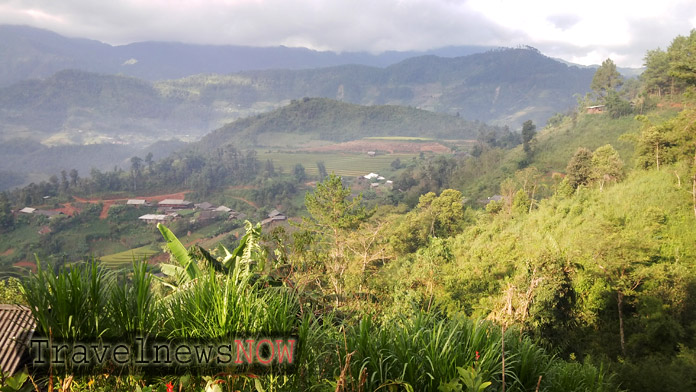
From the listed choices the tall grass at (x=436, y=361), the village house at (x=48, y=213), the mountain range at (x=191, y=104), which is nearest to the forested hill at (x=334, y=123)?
the mountain range at (x=191, y=104)

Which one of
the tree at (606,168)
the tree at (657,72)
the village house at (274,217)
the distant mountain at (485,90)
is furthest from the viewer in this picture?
the distant mountain at (485,90)

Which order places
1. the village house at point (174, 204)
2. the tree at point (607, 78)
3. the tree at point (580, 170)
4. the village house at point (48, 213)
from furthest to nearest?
the village house at point (174, 204) < the village house at point (48, 213) < the tree at point (607, 78) < the tree at point (580, 170)

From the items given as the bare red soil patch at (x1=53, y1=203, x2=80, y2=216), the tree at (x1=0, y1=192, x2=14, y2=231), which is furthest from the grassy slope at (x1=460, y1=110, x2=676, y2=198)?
the tree at (x1=0, y1=192, x2=14, y2=231)

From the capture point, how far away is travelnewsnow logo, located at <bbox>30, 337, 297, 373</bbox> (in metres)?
1.68

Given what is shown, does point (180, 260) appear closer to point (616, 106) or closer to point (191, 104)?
point (616, 106)

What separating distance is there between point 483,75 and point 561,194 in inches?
7910

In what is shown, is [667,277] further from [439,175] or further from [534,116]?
[534,116]

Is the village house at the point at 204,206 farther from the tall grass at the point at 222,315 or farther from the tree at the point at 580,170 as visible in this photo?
the tall grass at the point at 222,315

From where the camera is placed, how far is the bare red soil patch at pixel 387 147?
80.9 m

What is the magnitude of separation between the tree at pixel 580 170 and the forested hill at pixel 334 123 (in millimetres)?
86438

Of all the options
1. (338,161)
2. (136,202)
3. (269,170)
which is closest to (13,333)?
(136,202)

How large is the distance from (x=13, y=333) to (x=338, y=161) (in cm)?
7803

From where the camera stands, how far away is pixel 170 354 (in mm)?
1765

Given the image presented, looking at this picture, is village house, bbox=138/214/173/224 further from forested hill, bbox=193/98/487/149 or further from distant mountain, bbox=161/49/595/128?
distant mountain, bbox=161/49/595/128
